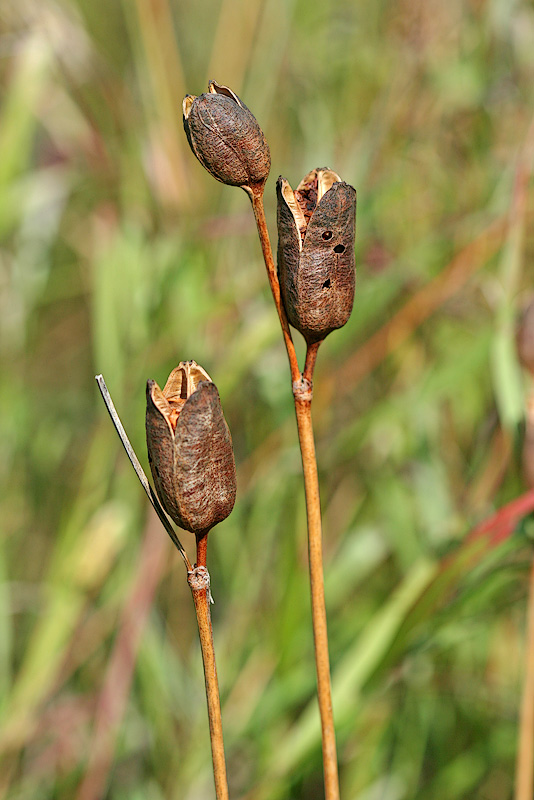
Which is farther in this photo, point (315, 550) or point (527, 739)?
point (527, 739)

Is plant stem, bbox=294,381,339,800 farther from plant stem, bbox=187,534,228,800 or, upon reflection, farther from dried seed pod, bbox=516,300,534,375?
dried seed pod, bbox=516,300,534,375

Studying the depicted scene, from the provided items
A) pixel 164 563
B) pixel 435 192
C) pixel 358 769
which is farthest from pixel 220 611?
pixel 435 192

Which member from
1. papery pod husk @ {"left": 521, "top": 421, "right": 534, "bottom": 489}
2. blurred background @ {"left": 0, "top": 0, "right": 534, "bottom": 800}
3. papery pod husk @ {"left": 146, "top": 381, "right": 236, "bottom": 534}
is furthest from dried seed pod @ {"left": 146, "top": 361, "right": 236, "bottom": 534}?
blurred background @ {"left": 0, "top": 0, "right": 534, "bottom": 800}

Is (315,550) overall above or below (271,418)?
below

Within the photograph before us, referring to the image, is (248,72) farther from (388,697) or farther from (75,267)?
(388,697)

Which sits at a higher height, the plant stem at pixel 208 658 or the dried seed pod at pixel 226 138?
the dried seed pod at pixel 226 138

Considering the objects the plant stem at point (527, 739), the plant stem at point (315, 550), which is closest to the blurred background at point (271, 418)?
the plant stem at point (527, 739)

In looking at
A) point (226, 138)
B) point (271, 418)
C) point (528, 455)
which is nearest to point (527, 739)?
point (528, 455)

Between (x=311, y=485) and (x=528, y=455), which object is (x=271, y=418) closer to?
(x=528, y=455)

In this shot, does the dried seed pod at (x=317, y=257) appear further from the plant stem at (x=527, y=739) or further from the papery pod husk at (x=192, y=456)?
the plant stem at (x=527, y=739)
